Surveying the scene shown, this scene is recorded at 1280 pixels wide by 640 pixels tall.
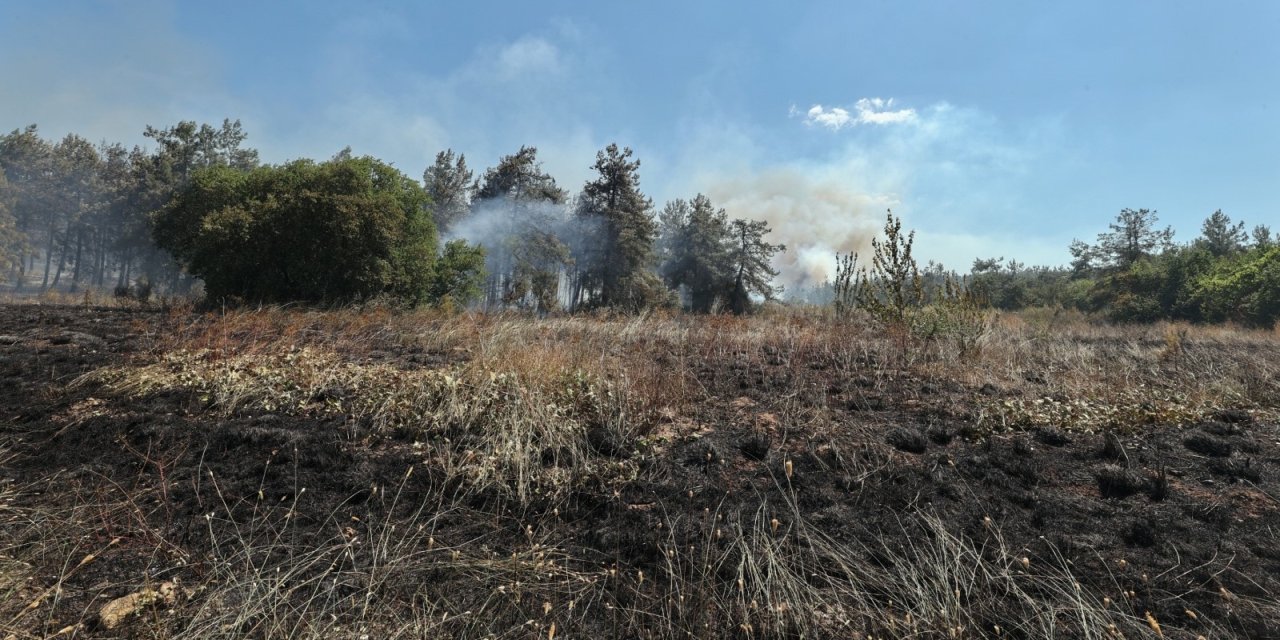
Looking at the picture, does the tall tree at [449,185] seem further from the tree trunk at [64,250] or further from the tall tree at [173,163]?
the tree trunk at [64,250]

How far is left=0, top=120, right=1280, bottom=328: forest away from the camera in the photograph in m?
12.0

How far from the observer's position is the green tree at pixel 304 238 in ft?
38.3

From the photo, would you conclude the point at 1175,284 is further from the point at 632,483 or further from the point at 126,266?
the point at 126,266

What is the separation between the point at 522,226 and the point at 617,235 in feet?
16.8

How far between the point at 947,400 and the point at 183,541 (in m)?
5.14

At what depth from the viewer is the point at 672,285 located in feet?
117

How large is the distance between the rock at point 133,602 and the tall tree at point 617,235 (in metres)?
25.4

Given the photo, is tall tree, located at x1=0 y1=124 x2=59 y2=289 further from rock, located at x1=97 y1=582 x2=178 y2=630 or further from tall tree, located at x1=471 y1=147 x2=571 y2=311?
rock, located at x1=97 y1=582 x2=178 y2=630

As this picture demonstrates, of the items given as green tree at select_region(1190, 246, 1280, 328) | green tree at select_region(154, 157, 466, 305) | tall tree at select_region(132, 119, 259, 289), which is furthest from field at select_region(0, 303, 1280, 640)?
tall tree at select_region(132, 119, 259, 289)

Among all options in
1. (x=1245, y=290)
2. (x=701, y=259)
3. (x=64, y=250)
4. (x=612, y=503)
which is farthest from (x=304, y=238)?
(x=64, y=250)

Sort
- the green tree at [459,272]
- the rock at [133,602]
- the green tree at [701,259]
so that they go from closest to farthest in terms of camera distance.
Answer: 1. the rock at [133,602]
2. the green tree at [459,272]
3. the green tree at [701,259]

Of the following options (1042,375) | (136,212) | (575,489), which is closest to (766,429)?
(575,489)

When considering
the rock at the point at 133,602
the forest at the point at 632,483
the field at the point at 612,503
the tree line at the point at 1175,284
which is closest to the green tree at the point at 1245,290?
the tree line at the point at 1175,284

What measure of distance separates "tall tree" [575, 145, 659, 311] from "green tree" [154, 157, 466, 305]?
15.0 m
